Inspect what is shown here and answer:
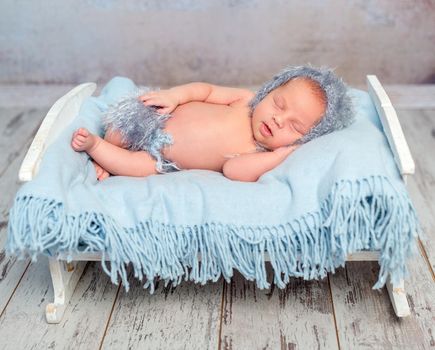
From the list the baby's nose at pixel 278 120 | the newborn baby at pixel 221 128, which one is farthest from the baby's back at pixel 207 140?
the baby's nose at pixel 278 120

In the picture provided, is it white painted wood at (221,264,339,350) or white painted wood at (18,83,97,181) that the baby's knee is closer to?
white painted wood at (18,83,97,181)

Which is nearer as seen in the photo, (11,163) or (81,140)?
(81,140)

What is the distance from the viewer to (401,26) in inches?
112

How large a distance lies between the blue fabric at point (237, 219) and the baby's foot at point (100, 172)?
0.49 feet

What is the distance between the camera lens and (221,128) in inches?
69.0

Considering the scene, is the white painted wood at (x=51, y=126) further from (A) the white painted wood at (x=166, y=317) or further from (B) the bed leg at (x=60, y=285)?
(A) the white painted wood at (x=166, y=317)

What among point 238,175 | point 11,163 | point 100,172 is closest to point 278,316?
point 238,175

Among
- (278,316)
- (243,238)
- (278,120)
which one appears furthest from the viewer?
(278,120)

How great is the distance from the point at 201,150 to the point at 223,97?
20 centimetres

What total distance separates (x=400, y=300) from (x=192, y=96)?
0.73m

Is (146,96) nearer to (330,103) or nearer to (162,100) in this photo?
(162,100)

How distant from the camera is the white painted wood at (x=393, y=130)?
56.4 inches

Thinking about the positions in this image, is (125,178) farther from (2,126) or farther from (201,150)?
(2,126)

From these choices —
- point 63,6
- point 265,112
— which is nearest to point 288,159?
point 265,112
